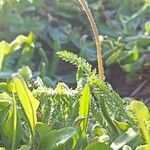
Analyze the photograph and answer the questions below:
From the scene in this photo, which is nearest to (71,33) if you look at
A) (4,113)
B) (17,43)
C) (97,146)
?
(17,43)

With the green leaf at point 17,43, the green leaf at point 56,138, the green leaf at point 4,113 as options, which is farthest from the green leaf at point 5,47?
the green leaf at point 56,138

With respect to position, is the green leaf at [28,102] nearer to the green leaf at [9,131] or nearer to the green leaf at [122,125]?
the green leaf at [9,131]

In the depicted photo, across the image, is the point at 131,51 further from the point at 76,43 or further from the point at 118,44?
the point at 76,43

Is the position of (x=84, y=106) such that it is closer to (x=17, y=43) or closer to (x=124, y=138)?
(x=124, y=138)

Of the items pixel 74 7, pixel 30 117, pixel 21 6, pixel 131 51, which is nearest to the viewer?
pixel 30 117

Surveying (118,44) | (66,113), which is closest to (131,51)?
(118,44)

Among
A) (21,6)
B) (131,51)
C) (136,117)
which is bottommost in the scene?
(136,117)
